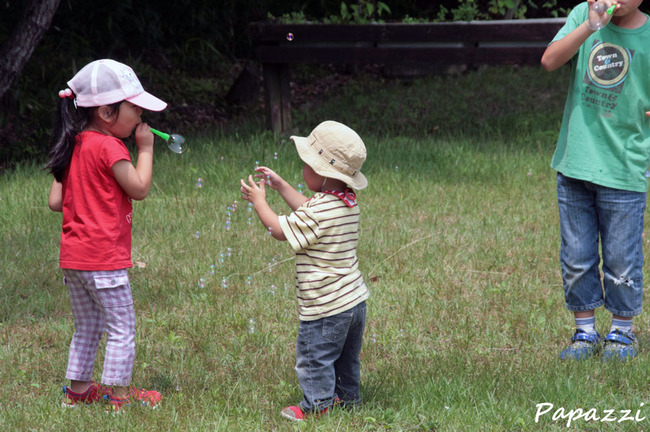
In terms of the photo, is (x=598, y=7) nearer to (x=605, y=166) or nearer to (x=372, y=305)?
(x=605, y=166)

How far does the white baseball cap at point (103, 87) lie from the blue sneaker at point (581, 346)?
6.95 ft

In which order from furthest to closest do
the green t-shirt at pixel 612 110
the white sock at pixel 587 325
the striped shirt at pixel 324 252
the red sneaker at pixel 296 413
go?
1. the white sock at pixel 587 325
2. the green t-shirt at pixel 612 110
3. the red sneaker at pixel 296 413
4. the striped shirt at pixel 324 252

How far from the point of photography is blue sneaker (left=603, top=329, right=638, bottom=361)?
360 centimetres

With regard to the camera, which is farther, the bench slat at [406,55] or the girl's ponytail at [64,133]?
the bench slat at [406,55]

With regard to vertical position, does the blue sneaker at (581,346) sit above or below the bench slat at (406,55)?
below

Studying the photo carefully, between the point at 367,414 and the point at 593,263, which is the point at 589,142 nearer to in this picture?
the point at 593,263

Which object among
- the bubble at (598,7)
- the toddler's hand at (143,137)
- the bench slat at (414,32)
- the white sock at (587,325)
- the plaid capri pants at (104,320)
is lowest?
the white sock at (587,325)

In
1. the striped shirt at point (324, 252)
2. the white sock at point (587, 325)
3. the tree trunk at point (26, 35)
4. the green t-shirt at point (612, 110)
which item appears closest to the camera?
the striped shirt at point (324, 252)

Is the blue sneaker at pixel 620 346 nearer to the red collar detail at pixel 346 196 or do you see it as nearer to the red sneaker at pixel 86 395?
the red collar detail at pixel 346 196

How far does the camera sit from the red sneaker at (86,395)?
323 centimetres

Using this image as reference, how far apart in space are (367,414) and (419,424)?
21 cm

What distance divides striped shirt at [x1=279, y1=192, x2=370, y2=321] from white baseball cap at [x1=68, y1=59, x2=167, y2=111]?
75 cm

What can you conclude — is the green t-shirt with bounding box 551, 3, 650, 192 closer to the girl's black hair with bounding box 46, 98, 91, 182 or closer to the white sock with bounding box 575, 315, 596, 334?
the white sock with bounding box 575, 315, 596, 334

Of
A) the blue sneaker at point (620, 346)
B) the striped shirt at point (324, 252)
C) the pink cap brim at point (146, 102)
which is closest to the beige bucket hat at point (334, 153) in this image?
the striped shirt at point (324, 252)
